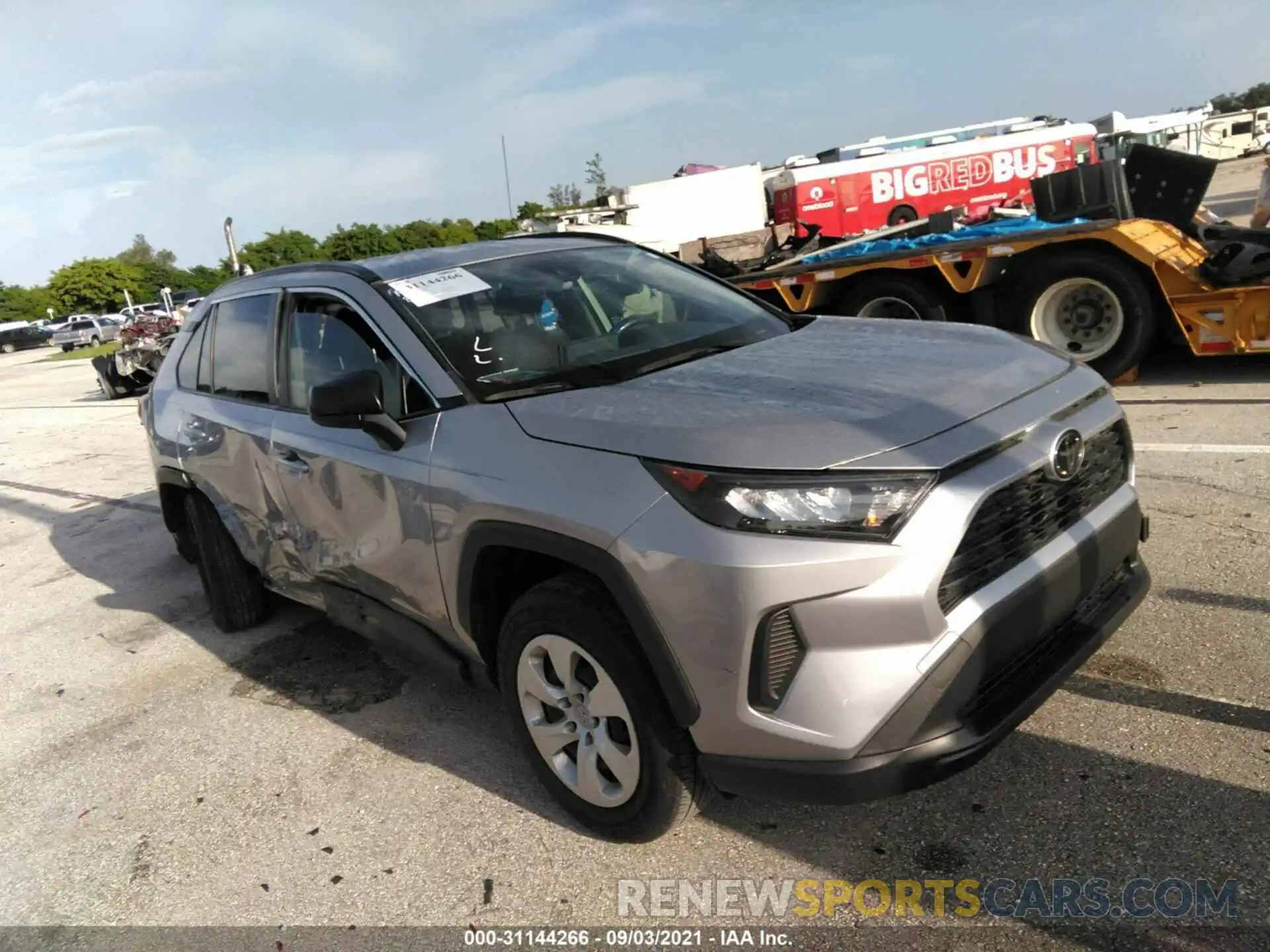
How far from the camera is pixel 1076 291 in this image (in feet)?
25.2

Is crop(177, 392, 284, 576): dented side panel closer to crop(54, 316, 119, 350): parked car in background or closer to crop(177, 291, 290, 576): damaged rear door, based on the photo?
crop(177, 291, 290, 576): damaged rear door

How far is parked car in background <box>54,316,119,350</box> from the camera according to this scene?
43.4 meters

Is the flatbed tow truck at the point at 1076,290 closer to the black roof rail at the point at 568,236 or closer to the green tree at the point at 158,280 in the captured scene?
the black roof rail at the point at 568,236

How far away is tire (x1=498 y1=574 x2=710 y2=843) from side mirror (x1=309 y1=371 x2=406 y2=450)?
0.73 m

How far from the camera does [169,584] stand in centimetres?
609

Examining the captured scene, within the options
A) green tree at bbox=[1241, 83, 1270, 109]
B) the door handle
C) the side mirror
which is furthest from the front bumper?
green tree at bbox=[1241, 83, 1270, 109]

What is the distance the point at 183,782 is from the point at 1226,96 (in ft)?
372

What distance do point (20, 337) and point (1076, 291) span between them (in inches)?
2241

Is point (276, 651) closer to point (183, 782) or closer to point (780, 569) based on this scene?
point (183, 782)

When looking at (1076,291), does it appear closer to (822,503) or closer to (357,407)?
(822,503)

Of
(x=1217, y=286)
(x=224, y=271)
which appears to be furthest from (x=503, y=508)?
(x=224, y=271)

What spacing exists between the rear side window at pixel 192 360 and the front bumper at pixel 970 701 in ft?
12.0

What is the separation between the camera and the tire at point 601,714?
8.26 ft

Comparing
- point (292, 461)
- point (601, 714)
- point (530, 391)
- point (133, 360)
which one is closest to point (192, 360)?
point (292, 461)
